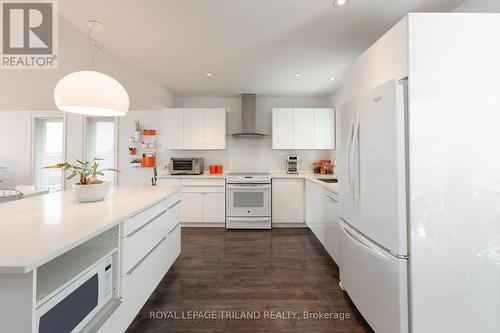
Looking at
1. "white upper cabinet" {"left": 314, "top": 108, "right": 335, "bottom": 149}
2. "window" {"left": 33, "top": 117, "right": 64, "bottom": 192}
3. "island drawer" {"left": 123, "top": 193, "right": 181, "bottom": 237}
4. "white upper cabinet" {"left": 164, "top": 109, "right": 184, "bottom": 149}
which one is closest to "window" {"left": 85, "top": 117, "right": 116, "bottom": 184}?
"window" {"left": 33, "top": 117, "right": 64, "bottom": 192}

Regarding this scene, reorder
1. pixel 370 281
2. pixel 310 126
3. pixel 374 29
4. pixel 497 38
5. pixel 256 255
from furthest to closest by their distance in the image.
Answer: pixel 310 126
pixel 256 255
pixel 374 29
pixel 370 281
pixel 497 38

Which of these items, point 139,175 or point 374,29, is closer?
point 374,29

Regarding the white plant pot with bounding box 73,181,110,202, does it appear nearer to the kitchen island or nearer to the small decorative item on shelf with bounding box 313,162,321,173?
the kitchen island

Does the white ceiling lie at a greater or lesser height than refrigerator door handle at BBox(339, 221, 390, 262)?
greater

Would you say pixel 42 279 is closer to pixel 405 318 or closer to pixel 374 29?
pixel 405 318

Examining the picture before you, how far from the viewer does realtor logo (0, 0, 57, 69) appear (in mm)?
1675

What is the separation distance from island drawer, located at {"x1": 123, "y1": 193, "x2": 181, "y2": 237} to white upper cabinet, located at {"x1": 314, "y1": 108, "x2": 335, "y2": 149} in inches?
112

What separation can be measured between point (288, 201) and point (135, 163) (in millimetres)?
3014

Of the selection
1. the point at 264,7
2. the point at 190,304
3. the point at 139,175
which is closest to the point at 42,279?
the point at 190,304

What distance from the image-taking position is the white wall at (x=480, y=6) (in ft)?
4.60

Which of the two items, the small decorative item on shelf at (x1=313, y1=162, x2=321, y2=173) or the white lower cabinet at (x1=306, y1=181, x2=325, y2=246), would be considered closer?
the white lower cabinet at (x1=306, y1=181, x2=325, y2=246)

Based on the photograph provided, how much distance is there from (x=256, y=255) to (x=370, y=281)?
4.82 feet

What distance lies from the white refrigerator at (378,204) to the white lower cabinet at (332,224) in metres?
0.40

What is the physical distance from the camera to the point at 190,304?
5.67 feet
